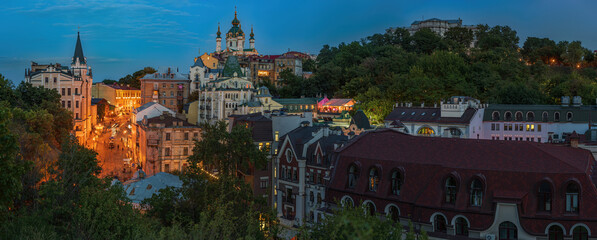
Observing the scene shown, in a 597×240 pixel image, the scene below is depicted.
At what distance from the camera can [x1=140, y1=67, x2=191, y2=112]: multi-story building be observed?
354 feet

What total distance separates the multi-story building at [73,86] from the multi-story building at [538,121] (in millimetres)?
66903

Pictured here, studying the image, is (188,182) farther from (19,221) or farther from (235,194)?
(19,221)

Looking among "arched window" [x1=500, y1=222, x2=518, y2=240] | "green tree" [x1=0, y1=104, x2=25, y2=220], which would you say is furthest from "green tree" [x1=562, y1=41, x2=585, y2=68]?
"green tree" [x1=0, y1=104, x2=25, y2=220]

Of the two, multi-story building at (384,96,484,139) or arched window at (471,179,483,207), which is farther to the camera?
multi-story building at (384,96,484,139)

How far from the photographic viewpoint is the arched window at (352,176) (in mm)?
Result: 31534

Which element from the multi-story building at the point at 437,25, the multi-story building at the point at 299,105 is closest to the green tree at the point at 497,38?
the multi-story building at the point at 437,25

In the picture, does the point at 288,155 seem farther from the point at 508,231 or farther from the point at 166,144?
the point at 508,231

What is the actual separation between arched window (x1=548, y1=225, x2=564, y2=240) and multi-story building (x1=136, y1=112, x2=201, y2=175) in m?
40.9

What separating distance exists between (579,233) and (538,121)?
1900 inches

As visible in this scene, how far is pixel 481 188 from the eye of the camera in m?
26.1

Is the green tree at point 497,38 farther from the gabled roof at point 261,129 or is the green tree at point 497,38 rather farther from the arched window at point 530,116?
the gabled roof at point 261,129

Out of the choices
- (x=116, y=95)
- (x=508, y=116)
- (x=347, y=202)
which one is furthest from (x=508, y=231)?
(x=116, y=95)

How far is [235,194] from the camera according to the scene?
31.2 metres

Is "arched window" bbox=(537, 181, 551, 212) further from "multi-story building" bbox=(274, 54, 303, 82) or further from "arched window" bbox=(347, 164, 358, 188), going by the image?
"multi-story building" bbox=(274, 54, 303, 82)
